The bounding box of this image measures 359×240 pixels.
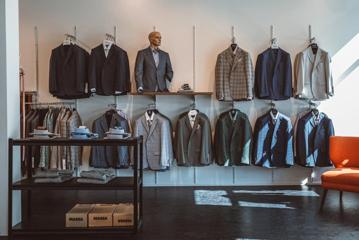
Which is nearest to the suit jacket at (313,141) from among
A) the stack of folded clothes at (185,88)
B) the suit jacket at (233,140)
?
the suit jacket at (233,140)

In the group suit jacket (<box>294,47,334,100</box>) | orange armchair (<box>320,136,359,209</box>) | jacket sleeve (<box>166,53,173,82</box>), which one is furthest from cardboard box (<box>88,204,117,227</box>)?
suit jacket (<box>294,47,334,100</box>)

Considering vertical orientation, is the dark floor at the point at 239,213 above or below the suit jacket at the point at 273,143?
below

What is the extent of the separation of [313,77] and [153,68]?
2.33m

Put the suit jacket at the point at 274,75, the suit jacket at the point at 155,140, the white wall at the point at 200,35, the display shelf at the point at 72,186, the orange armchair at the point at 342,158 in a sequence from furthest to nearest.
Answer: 1. the white wall at the point at 200,35
2. the suit jacket at the point at 274,75
3. the suit jacket at the point at 155,140
4. the orange armchair at the point at 342,158
5. the display shelf at the point at 72,186

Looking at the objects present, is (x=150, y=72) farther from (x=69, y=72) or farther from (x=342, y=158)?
(x=342, y=158)

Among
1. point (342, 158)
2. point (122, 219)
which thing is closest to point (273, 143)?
point (342, 158)

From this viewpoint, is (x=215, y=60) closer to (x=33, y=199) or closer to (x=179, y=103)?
(x=179, y=103)

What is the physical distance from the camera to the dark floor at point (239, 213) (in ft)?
10.9

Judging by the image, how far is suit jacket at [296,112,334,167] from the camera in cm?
538

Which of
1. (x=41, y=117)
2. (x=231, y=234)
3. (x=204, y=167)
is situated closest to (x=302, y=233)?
(x=231, y=234)

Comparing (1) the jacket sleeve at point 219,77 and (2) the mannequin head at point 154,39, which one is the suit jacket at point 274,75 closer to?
(1) the jacket sleeve at point 219,77

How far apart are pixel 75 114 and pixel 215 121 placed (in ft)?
A: 6.78

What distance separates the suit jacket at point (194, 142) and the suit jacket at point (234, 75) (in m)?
0.50

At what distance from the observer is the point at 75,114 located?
5.47 m
